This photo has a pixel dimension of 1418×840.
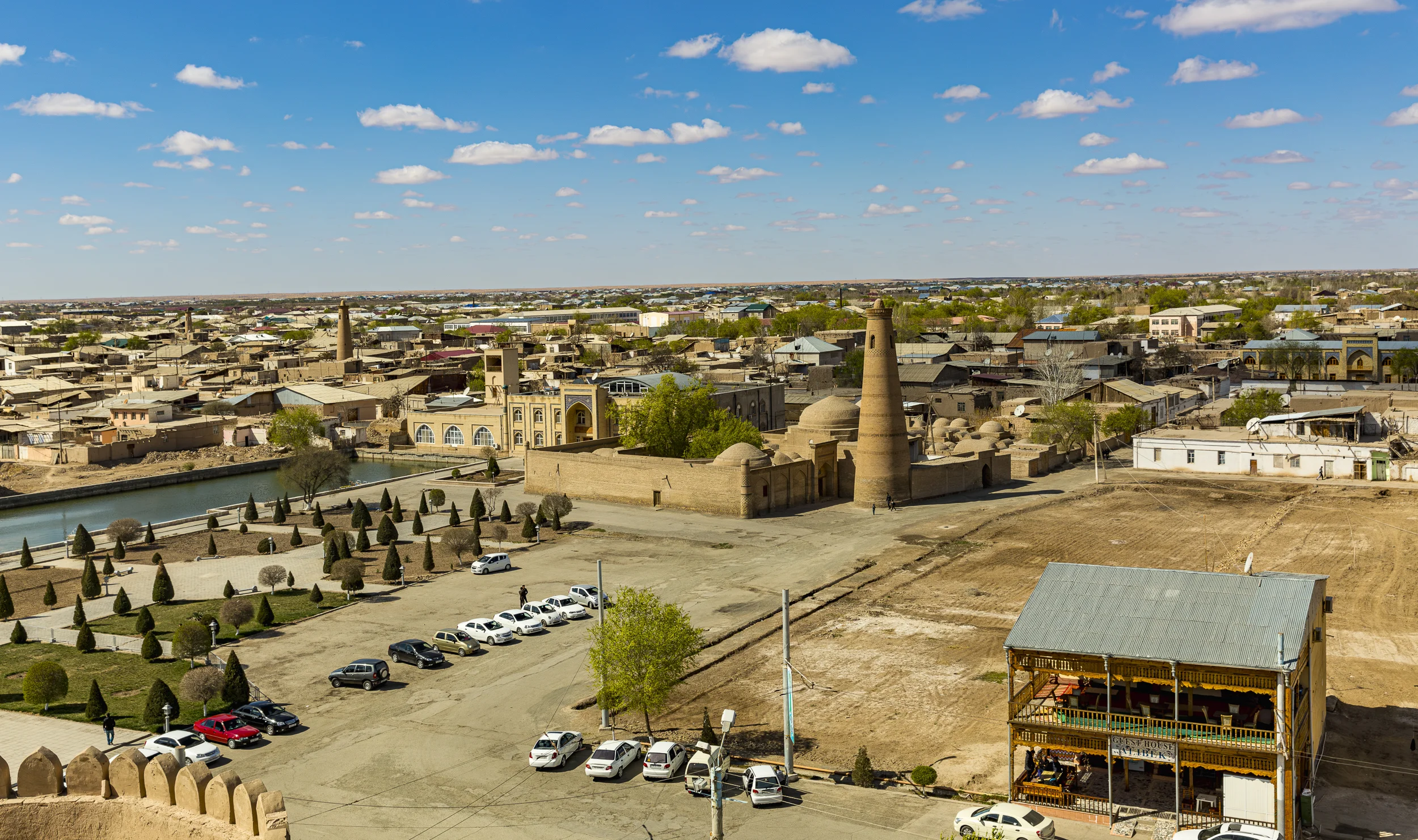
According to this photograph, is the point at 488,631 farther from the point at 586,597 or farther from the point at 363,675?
the point at 363,675

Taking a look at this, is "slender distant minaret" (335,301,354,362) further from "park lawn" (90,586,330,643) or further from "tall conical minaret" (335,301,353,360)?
"park lawn" (90,586,330,643)

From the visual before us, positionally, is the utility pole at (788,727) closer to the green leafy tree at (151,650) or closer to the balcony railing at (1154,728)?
the balcony railing at (1154,728)

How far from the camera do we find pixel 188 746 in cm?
2264

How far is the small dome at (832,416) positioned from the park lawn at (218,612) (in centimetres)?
2458

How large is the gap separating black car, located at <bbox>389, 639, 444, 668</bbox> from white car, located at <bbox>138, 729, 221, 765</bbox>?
6103mm

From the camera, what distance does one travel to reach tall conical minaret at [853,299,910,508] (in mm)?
48844

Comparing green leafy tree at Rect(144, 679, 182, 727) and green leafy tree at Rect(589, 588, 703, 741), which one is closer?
green leafy tree at Rect(589, 588, 703, 741)

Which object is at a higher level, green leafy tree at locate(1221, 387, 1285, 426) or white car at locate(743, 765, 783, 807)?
green leafy tree at locate(1221, 387, 1285, 426)

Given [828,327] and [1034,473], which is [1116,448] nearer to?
[1034,473]

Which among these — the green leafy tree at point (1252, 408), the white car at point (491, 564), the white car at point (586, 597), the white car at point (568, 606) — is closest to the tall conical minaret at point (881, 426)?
the white car at point (491, 564)

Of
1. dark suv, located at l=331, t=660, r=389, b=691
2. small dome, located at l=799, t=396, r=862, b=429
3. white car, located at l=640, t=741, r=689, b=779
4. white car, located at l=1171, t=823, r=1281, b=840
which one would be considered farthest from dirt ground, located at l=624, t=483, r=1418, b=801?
small dome, located at l=799, t=396, r=862, b=429

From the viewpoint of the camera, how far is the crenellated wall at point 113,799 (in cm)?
938

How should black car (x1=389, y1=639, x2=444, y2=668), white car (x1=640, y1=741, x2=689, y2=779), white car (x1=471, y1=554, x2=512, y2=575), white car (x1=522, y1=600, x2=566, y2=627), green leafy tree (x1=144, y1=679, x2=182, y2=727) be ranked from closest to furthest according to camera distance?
white car (x1=640, y1=741, x2=689, y2=779) → green leafy tree (x1=144, y1=679, x2=182, y2=727) → black car (x1=389, y1=639, x2=444, y2=668) → white car (x1=522, y1=600, x2=566, y2=627) → white car (x1=471, y1=554, x2=512, y2=575)

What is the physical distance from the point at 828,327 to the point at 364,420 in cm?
7830
